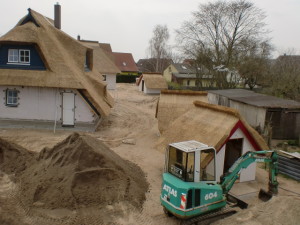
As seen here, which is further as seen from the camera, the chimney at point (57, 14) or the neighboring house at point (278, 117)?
the chimney at point (57, 14)

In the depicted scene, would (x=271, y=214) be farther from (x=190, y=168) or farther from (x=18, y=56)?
(x=18, y=56)

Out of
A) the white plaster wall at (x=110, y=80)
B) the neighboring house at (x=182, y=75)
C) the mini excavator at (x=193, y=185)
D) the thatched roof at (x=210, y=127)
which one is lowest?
the mini excavator at (x=193, y=185)

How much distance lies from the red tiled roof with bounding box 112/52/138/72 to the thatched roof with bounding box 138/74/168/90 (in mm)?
17667

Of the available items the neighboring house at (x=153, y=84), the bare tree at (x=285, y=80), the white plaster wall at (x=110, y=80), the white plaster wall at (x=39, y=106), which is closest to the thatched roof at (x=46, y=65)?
the white plaster wall at (x=39, y=106)

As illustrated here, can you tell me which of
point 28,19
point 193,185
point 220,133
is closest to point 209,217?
point 193,185

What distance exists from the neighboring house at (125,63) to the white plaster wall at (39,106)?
38091mm

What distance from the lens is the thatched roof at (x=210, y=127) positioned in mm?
11477

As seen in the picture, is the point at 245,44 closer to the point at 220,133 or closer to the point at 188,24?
the point at 188,24

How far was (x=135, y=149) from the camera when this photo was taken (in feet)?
55.9

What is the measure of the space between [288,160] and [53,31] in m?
17.8

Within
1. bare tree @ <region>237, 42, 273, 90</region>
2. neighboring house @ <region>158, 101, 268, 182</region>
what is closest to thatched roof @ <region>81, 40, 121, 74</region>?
bare tree @ <region>237, 42, 273, 90</region>

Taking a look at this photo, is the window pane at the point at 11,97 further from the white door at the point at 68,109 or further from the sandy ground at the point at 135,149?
the white door at the point at 68,109

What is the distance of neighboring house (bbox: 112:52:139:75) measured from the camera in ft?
193

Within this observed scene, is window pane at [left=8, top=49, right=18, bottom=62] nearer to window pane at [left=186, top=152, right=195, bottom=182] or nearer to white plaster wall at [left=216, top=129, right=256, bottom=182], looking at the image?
white plaster wall at [left=216, top=129, right=256, bottom=182]
